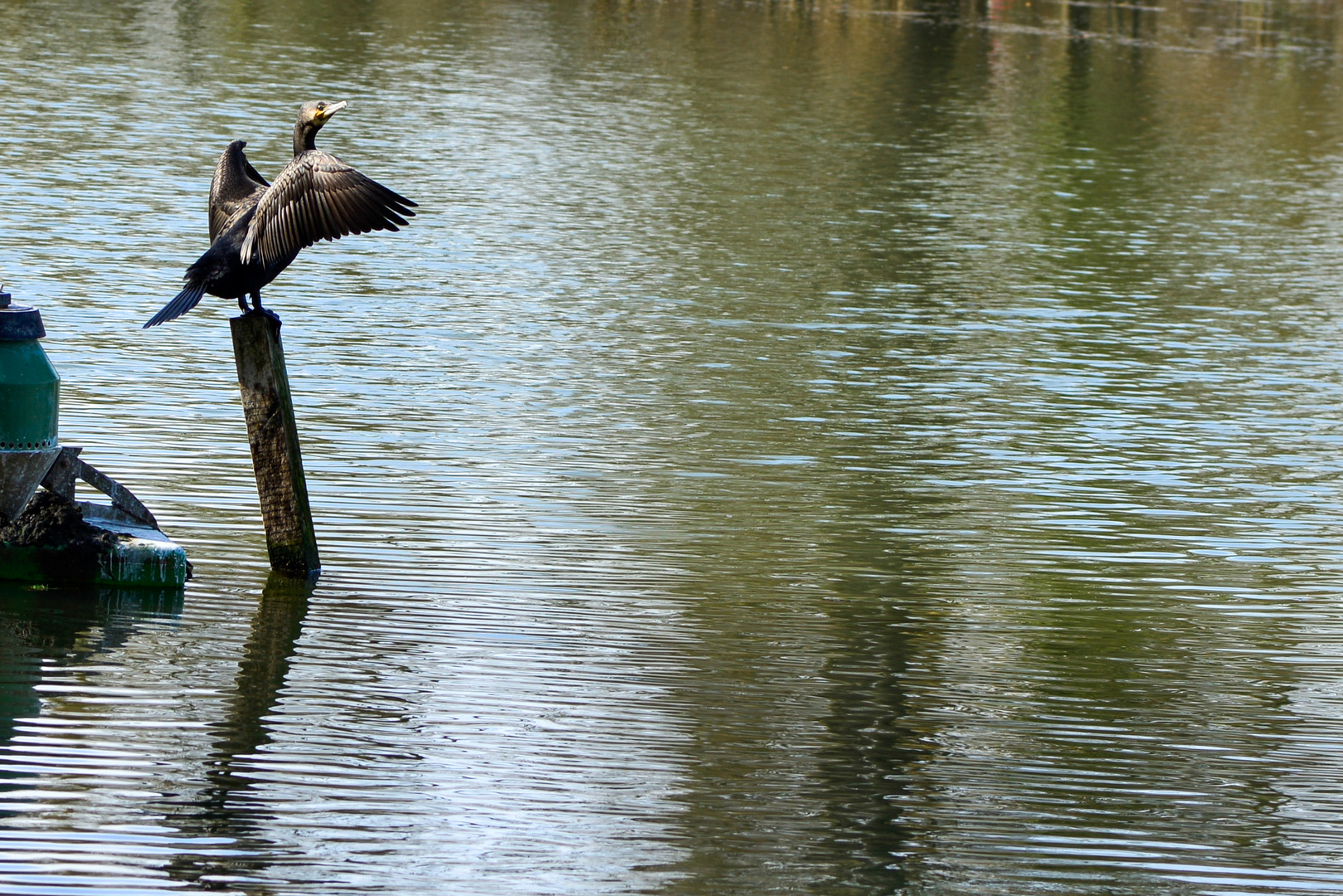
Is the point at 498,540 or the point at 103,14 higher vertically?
the point at 103,14

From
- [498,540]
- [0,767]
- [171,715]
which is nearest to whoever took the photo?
[0,767]

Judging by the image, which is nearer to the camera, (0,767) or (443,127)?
(0,767)

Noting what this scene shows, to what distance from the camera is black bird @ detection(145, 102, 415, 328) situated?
841 cm

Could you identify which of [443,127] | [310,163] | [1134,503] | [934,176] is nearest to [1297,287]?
[934,176]

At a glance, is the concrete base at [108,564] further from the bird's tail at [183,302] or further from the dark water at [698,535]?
the bird's tail at [183,302]

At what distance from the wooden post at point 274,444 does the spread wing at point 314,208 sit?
1.19 ft

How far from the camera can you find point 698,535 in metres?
10.7

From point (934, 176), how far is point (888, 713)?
67.3 ft

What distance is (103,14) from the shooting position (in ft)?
136

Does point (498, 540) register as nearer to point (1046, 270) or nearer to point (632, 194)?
point (1046, 270)

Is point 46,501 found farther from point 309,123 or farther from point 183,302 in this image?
point 309,123

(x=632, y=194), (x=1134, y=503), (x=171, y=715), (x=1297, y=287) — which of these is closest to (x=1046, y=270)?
(x=1297, y=287)

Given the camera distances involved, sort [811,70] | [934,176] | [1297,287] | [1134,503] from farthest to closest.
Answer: [811,70], [934,176], [1297,287], [1134,503]

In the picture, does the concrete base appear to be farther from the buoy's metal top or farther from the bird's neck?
the bird's neck
